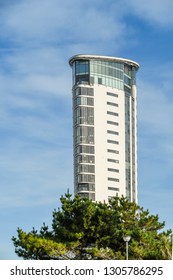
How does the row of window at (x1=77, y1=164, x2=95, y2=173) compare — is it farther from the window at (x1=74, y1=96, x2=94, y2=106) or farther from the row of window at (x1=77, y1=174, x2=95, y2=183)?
the window at (x1=74, y1=96, x2=94, y2=106)

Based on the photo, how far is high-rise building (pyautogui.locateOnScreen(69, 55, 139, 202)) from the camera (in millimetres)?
148000

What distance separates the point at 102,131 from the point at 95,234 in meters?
100

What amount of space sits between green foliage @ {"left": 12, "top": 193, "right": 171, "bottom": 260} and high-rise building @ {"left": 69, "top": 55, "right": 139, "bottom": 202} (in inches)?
3559

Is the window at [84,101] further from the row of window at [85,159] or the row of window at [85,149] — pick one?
the row of window at [85,159]

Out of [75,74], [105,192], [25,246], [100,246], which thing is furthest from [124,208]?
[75,74]

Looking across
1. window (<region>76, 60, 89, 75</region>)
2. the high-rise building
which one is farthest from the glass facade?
window (<region>76, 60, 89, 75</region>)

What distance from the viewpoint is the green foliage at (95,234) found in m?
48.9

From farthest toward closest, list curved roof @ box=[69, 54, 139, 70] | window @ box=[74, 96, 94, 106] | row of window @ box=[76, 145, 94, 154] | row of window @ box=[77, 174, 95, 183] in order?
curved roof @ box=[69, 54, 139, 70]
window @ box=[74, 96, 94, 106]
row of window @ box=[76, 145, 94, 154]
row of window @ box=[77, 174, 95, 183]

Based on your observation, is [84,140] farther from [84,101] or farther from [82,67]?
[82,67]

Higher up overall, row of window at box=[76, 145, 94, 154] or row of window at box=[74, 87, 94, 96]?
row of window at box=[74, 87, 94, 96]

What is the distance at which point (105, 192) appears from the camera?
14712 centimetres

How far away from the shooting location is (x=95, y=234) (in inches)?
2013
